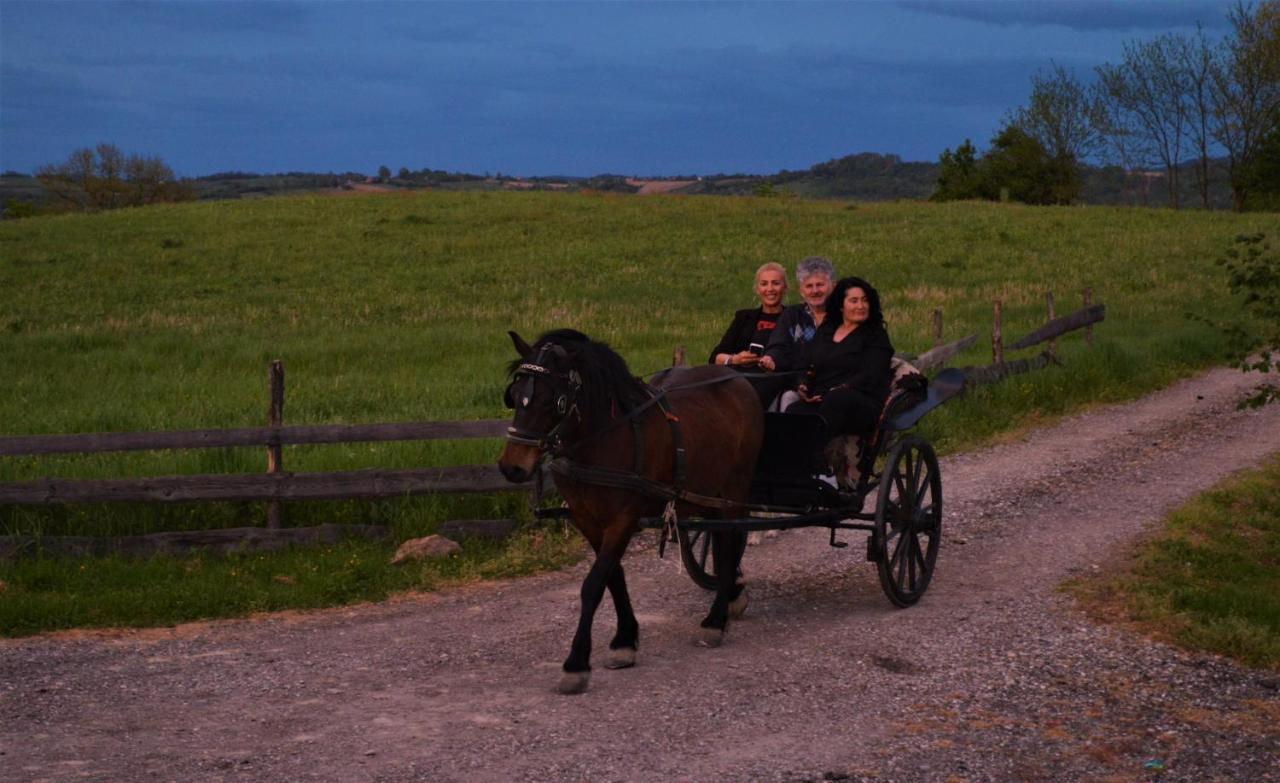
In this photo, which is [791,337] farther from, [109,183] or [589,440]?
[109,183]

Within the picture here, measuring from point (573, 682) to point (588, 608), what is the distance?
385mm

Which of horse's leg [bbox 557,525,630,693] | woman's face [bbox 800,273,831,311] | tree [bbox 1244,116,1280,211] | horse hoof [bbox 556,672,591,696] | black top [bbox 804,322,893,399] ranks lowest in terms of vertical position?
horse hoof [bbox 556,672,591,696]

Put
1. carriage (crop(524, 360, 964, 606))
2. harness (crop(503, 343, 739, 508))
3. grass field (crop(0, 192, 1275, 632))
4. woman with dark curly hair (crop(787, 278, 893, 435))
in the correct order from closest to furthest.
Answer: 1. harness (crop(503, 343, 739, 508))
2. carriage (crop(524, 360, 964, 606))
3. woman with dark curly hair (crop(787, 278, 893, 435))
4. grass field (crop(0, 192, 1275, 632))

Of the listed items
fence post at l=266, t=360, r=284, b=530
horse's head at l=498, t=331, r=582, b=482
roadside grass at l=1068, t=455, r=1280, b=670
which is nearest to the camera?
horse's head at l=498, t=331, r=582, b=482

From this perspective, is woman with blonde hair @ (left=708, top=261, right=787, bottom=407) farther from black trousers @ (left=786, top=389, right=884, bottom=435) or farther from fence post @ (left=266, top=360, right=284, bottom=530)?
fence post @ (left=266, top=360, right=284, bottom=530)

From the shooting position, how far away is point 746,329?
9.45 meters

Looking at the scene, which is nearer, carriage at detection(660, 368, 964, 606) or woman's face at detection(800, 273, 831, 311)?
carriage at detection(660, 368, 964, 606)

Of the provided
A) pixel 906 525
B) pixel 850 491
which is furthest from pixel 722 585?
pixel 906 525

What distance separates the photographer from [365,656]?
309 inches

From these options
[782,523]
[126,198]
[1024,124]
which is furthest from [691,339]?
[126,198]

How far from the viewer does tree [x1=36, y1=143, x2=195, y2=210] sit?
84.9m

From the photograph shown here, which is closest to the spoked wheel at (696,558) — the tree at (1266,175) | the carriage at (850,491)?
the carriage at (850,491)

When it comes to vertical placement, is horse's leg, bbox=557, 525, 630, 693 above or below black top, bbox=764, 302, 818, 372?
below

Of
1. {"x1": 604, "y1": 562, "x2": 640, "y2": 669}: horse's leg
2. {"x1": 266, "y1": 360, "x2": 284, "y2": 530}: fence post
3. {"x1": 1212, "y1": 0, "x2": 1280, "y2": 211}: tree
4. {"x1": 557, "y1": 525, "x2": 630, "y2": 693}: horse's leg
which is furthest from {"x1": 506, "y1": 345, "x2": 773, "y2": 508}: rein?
{"x1": 1212, "y1": 0, "x2": 1280, "y2": 211}: tree
